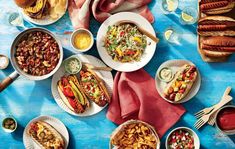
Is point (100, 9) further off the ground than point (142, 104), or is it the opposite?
point (100, 9)

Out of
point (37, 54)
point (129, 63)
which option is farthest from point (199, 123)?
point (37, 54)

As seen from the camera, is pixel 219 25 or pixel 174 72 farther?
pixel 174 72

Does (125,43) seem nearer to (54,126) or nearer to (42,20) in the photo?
(42,20)

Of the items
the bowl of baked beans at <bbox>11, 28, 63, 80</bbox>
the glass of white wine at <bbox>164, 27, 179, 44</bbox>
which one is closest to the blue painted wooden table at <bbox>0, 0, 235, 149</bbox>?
the glass of white wine at <bbox>164, 27, 179, 44</bbox>

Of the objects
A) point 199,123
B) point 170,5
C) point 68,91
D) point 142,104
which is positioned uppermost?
point 170,5

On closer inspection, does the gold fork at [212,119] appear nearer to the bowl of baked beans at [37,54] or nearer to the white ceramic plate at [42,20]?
the bowl of baked beans at [37,54]

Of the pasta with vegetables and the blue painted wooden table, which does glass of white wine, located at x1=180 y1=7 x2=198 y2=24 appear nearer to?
the blue painted wooden table

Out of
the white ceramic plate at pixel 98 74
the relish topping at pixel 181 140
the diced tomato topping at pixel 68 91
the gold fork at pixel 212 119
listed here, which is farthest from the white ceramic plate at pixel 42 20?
the gold fork at pixel 212 119
